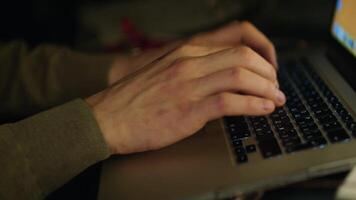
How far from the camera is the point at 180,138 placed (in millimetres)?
617

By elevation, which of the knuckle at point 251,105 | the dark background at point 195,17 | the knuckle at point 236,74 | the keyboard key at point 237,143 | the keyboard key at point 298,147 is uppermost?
the knuckle at point 236,74

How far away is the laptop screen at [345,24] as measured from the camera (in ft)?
2.44

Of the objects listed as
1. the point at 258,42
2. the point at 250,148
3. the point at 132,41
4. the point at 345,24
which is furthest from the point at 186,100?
the point at 132,41

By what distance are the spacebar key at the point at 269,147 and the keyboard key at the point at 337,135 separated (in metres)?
0.07

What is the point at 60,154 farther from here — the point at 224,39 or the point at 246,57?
the point at 224,39

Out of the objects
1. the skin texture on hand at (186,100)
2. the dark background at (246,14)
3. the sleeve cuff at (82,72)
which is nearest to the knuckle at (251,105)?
the skin texture on hand at (186,100)

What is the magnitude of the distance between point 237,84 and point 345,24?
305 mm

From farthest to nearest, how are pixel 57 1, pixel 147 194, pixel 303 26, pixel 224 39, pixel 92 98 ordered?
pixel 57 1, pixel 303 26, pixel 224 39, pixel 92 98, pixel 147 194

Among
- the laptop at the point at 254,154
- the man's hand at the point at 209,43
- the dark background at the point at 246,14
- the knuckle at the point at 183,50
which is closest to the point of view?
the laptop at the point at 254,154

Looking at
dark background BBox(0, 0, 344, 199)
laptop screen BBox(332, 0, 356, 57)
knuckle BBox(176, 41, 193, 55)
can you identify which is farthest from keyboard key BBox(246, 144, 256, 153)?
dark background BBox(0, 0, 344, 199)

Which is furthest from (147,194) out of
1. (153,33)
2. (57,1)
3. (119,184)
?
(57,1)

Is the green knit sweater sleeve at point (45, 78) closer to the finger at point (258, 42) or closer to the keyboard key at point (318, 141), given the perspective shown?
the finger at point (258, 42)

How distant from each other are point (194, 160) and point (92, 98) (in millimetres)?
186

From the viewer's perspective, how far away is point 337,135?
58 centimetres
